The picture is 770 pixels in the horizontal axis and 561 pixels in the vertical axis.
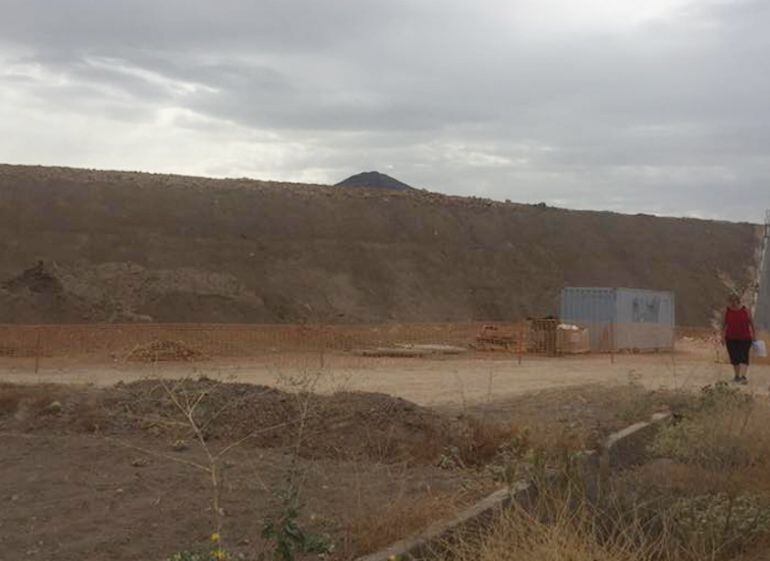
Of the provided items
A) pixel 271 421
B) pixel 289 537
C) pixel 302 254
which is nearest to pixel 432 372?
pixel 271 421

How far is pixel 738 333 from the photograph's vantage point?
736 inches

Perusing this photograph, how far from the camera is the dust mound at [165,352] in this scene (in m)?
24.8

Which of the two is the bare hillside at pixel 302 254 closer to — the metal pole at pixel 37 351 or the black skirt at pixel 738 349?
the metal pole at pixel 37 351

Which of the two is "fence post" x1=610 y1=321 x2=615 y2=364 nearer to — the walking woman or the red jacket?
the walking woman

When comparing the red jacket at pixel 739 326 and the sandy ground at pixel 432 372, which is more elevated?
the red jacket at pixel 739 326

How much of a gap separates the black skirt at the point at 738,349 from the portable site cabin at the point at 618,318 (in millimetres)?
13240

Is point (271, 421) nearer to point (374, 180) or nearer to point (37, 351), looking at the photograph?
point (37, 351)

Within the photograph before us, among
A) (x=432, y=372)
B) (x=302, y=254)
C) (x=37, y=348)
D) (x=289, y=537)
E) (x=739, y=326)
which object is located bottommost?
(x=432, y=372)

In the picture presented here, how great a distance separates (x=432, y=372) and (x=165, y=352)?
6350 millimetres

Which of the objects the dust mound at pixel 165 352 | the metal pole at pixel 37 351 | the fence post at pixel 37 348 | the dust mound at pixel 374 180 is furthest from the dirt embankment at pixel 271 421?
the dust mound at pixel 374 180

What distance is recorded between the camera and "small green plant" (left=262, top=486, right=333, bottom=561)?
545 centimetres

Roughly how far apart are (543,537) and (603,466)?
92.1 inches

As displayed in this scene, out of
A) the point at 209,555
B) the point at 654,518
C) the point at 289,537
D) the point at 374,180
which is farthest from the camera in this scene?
the point at 374,180

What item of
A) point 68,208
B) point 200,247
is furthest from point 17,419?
point 68,208
